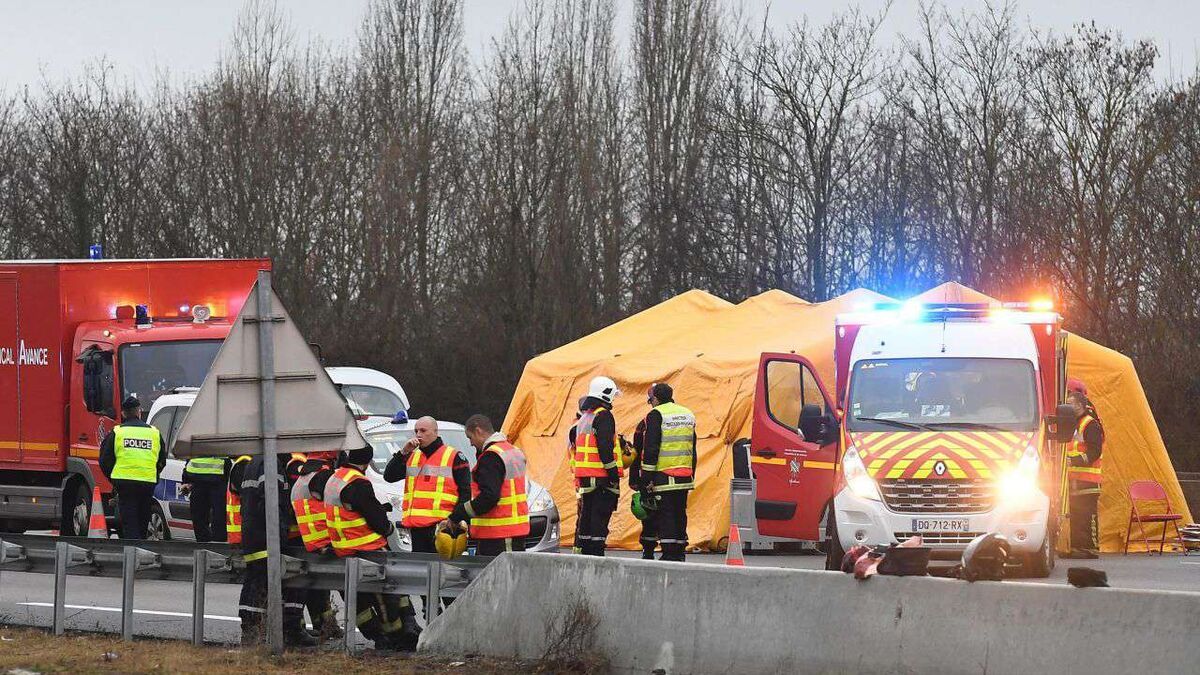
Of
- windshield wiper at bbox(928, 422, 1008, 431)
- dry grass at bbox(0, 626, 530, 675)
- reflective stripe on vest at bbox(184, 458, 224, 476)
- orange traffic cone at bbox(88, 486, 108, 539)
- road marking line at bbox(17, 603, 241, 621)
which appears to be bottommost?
road marking line at bbox(17, 603, 241, 621)

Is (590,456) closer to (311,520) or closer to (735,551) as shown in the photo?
(735,551)

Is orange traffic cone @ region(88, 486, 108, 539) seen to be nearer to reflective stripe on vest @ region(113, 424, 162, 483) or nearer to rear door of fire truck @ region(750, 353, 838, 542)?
reflective stripe on vest @ region(113, 424, 162, 483)

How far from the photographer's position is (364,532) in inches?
428

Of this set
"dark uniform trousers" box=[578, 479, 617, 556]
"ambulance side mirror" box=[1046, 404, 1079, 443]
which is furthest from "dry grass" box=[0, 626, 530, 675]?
"ambulance side mirror" box=[1046, 404, 1079, 443]

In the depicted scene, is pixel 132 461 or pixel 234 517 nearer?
pixel 234 517

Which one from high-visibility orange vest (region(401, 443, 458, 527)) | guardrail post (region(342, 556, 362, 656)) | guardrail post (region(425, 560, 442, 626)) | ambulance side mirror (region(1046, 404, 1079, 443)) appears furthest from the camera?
ambulance side mirror (region(1046, 404, 1079, 443))

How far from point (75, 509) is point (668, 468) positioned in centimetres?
856

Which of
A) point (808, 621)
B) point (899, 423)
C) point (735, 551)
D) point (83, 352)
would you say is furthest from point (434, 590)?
point (83, 352)

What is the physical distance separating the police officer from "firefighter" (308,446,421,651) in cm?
688

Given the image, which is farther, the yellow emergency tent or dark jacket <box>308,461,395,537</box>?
the yellow emergency tent

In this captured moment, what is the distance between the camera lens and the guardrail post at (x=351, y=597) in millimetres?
10375

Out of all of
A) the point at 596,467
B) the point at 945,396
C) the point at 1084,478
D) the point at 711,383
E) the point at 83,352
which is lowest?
the point at 1084,478

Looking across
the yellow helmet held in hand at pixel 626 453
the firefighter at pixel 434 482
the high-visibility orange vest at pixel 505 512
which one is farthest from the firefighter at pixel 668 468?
the firefighter at pixel 434 482

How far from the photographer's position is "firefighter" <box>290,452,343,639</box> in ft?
36.4
